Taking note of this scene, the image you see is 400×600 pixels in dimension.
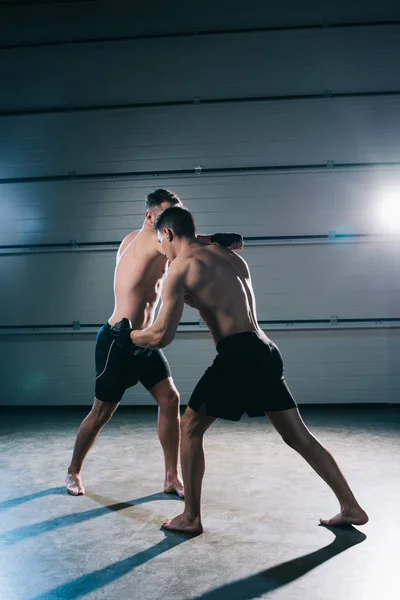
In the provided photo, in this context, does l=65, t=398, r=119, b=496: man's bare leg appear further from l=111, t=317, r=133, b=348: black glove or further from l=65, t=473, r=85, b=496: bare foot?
l=111, t=317, r=133, b=348: black glove

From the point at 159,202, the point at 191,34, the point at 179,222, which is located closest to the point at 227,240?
the point at 179,222

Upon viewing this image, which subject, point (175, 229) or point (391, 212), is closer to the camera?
point (175, 229)

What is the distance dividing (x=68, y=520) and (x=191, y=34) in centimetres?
560

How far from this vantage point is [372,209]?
6.84 meters

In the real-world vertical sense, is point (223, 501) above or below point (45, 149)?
below

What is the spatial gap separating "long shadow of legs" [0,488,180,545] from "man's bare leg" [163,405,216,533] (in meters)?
0.58

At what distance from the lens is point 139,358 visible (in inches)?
156

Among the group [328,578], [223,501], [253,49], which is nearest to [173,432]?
[223,501]

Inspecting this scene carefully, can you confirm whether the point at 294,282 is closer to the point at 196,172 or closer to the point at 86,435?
the point at 196,172

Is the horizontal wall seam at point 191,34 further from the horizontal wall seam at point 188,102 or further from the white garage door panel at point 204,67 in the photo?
the horizontal wall seam at point 188,102

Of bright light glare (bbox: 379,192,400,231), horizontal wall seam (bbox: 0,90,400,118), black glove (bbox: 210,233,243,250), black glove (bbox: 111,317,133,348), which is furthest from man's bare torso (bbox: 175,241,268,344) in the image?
horizontal wall seam (bbox: 0,90,400,118)

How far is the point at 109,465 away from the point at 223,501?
4.19 feet

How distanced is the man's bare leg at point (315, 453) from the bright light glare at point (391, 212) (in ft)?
13.7

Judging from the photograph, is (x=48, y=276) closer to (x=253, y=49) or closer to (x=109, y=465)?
(x=109, y=465)
